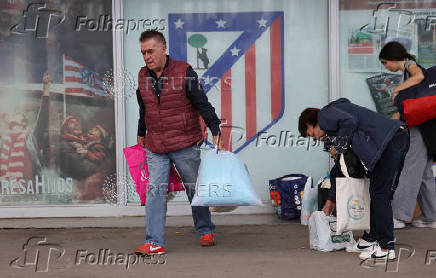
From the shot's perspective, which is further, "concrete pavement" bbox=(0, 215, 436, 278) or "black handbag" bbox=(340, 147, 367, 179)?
"black handbag" bbox=(340, 147, 367, 179)

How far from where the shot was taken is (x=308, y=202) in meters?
7.59

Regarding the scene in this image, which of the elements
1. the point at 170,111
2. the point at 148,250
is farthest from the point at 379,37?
the point at 148,250

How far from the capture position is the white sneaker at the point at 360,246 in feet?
19.9

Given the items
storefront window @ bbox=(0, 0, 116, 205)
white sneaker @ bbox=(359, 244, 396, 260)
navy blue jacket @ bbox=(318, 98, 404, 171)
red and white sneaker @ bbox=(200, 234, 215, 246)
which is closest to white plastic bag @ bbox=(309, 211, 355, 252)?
white sneaker @ bbox=(359, 244, 396, 260)

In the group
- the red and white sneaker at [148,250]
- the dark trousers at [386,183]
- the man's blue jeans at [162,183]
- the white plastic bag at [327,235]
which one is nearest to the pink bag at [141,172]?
the man's blue jeans at [162,183]

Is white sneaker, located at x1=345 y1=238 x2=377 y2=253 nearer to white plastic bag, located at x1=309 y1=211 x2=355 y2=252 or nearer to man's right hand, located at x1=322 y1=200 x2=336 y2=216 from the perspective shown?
white plastic bag, located at x1=309 y1=211 x2=355 y2=252

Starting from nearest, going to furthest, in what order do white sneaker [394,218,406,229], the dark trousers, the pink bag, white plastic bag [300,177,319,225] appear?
1. the dark trousers
2. the pink bag
3. white sneaker [394,218,406,229]
4. white plastic bag [300,177,319,225]

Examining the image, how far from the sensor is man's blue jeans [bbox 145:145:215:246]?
617 centimetres

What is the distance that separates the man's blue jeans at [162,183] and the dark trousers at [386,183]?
1.51 metres

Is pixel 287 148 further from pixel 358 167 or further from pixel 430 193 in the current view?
pixel 358 167

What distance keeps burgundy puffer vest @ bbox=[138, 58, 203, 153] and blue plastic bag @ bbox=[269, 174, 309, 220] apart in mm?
1844

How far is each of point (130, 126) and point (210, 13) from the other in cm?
155

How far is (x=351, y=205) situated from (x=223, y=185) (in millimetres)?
1030

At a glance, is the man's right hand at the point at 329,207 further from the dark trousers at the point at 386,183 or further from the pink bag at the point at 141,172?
the pink bag at the point at 141,172
